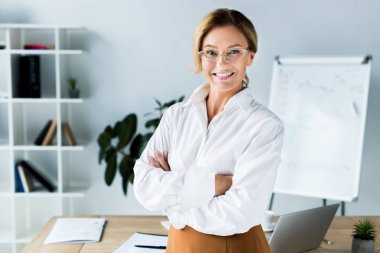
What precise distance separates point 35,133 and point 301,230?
2895mm

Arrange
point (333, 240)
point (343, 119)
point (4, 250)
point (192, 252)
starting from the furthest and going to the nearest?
point (4, 250) → point (343, 119) → point (333, 240) → point (192, 252)

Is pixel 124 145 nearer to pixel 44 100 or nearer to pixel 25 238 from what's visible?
pixel 44 100

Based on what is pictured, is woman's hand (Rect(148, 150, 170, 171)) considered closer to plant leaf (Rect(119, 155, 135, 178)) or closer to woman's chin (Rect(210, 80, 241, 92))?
woman's chin (Rect(210, 80, 241, 92))

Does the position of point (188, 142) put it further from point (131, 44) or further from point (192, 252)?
point (131, 44)

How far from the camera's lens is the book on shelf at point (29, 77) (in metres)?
3.95

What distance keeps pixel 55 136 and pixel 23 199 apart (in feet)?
1.81

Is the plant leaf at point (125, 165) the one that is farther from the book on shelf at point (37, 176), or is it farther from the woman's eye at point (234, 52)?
the woman's eye at point (234, 52)

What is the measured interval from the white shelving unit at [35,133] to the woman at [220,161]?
237 cm

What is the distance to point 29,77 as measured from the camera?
3953 mm

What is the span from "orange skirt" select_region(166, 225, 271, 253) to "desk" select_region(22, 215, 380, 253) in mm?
489

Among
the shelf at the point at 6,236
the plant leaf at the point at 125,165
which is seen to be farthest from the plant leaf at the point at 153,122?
the shelf at the point at 6,236

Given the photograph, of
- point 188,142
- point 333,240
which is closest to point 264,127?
point 188,142

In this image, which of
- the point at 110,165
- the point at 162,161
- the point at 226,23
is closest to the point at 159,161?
the point at 162,161

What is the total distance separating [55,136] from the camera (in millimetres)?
4148
